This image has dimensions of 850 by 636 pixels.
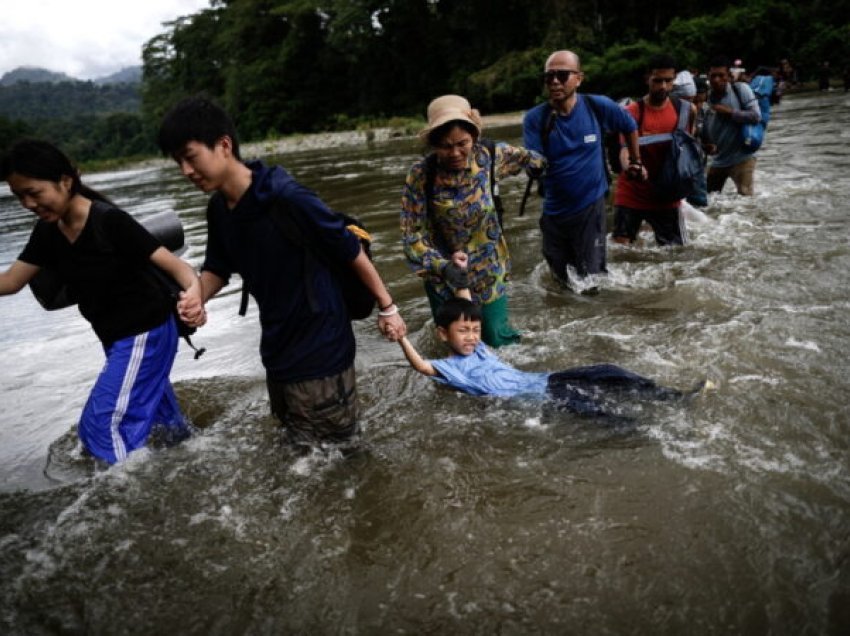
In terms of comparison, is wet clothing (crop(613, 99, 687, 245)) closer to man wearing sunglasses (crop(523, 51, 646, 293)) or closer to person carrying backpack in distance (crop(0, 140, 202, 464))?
man wearing sunglasses (crop(523, 51, 646, 293))

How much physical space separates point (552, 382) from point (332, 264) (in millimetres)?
1398

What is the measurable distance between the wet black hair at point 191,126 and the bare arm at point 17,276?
3.81ft

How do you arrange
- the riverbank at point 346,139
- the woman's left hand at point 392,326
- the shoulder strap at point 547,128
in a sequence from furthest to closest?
the riverbank at point 346,139 → the shoulder strap at point 547,128 → the woman's left hand at point 392,326

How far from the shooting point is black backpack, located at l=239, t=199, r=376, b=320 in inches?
88.8

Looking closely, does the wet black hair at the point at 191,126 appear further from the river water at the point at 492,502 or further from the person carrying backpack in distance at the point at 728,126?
the person carrying backpack in distance at the point at 728,126

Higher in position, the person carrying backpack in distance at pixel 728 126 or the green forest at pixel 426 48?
the green forest at pixel 426 48

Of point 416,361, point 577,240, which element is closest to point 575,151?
point 577,240

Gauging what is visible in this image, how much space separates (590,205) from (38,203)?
3681 millimetres

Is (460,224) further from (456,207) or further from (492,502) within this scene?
(492,502)

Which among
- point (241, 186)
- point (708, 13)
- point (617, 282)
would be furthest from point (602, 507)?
point (708, 13)

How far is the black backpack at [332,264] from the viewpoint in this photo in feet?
7.40

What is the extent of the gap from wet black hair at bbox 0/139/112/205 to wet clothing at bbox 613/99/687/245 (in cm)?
459

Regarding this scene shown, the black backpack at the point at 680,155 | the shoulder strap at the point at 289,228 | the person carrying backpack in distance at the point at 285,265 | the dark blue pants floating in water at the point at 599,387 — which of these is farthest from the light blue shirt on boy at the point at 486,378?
the black backpack at the point at 680,155

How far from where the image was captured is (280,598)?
89.7 inches
